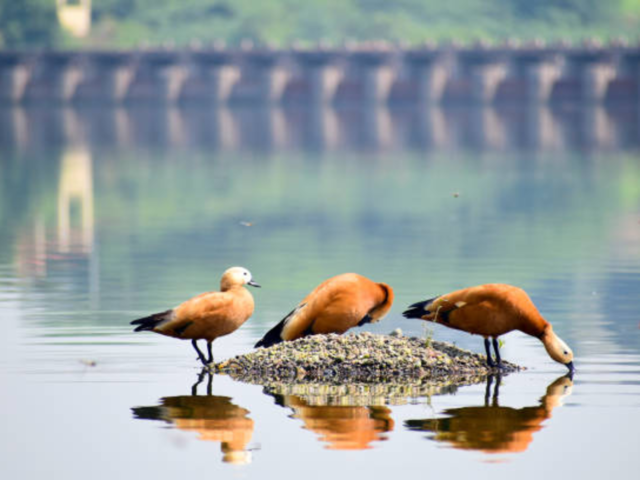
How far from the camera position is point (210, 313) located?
48.1ft

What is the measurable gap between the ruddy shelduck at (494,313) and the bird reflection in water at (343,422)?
1.81m

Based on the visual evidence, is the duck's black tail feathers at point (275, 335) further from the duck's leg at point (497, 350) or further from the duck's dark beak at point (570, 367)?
the duck's dark beak at point (570, 367)

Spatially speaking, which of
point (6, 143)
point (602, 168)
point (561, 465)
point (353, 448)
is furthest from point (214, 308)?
point (6, 143)

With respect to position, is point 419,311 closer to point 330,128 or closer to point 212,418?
point 212,418

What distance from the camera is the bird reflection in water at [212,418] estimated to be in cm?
1214

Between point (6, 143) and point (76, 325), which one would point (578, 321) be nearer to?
point (76, 325)

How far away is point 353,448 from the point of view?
12.1 m

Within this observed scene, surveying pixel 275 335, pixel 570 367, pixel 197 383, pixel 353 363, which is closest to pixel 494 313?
pixel 570 367

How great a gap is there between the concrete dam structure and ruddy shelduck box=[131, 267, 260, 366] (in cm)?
13622

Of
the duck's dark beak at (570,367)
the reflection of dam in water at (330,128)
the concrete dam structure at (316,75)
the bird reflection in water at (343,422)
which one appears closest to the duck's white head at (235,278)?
the bird reflection in water at (343,422)

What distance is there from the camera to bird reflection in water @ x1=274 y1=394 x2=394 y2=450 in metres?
12.3

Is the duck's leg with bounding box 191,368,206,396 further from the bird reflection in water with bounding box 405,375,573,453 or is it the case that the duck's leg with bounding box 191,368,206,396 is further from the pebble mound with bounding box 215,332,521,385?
the bird reflection in water with bounding box 405,375,573,453

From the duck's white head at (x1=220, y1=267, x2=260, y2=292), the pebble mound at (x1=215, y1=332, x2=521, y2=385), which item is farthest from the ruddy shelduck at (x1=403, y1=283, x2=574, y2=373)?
the duck's white head at (x1=220, y1=267, x2=260, y2=292)

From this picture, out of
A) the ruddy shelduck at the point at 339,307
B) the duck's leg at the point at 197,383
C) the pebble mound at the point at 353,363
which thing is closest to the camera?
the duck's leg at the point at 197,383
